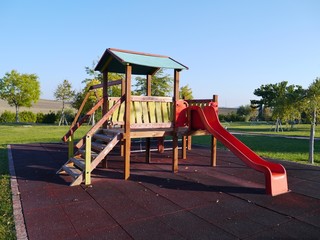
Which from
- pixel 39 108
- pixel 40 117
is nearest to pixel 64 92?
pixel 40 117

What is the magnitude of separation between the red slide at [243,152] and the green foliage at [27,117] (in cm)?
3328

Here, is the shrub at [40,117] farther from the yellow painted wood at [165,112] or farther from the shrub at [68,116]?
the yellow painted wood at [165,112]

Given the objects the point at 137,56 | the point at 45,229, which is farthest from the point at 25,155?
the point at 45,229

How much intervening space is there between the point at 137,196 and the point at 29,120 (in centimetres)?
3494

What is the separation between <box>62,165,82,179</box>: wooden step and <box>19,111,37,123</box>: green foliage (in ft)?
106

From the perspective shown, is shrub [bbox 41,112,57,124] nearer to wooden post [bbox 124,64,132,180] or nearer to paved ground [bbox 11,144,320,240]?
paved ground [bbox 11,144,320,240]

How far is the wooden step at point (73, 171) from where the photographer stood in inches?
240

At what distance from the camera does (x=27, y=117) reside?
117ft

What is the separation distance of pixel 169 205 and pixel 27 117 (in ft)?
117

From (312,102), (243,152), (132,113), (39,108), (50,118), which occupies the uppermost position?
(39,108)

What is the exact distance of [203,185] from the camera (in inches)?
237

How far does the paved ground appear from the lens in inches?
145

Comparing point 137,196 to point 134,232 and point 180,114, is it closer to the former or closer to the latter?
point 134,232

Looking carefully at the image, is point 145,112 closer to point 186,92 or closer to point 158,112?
point 158,112
